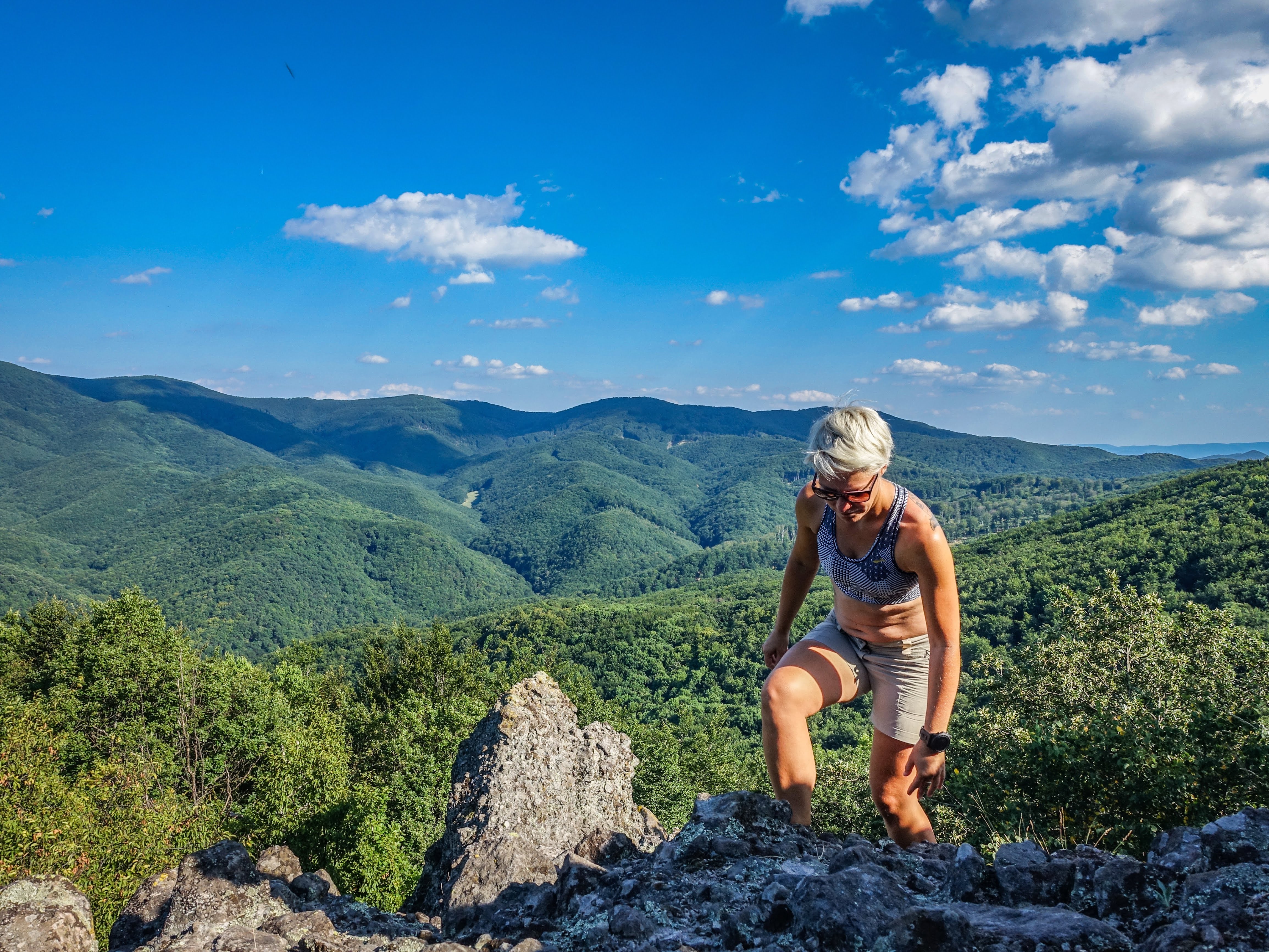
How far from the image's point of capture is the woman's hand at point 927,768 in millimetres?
4371

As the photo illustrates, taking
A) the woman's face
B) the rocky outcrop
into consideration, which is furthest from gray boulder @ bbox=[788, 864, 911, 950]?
the rocky outcrop

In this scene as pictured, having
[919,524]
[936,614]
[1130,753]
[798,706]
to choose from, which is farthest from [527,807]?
[1130,753]

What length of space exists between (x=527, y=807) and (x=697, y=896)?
2.94m

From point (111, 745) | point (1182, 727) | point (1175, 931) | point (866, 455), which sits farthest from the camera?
point (111, 745)

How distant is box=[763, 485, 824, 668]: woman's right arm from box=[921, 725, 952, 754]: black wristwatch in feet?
3.87

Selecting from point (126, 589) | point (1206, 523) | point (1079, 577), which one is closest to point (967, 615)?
point (1079, 577)

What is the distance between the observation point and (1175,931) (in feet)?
8.37

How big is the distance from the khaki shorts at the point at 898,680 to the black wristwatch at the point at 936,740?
0.17 meters

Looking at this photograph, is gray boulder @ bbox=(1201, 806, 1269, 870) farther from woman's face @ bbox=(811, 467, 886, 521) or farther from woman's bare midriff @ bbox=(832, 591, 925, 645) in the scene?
woman's face @ bbox=(811, 467, 886, 521)

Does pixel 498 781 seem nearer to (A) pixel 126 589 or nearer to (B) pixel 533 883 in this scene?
(B) pixel 533 883

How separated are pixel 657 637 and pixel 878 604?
410ft

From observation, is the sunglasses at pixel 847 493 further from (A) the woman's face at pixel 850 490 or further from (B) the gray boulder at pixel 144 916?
(B) the gray boulder at pixel 144 916

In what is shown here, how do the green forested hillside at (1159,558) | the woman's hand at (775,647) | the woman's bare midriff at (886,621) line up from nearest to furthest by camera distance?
the woman's bare midriff at (886,621)
the woman's hand at (775,647)
the green forested hillside at (1159,558)

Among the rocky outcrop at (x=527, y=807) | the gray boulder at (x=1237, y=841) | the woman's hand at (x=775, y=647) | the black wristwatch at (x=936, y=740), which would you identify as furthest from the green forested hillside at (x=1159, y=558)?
the black wristwatch at (x=936, y=740)
